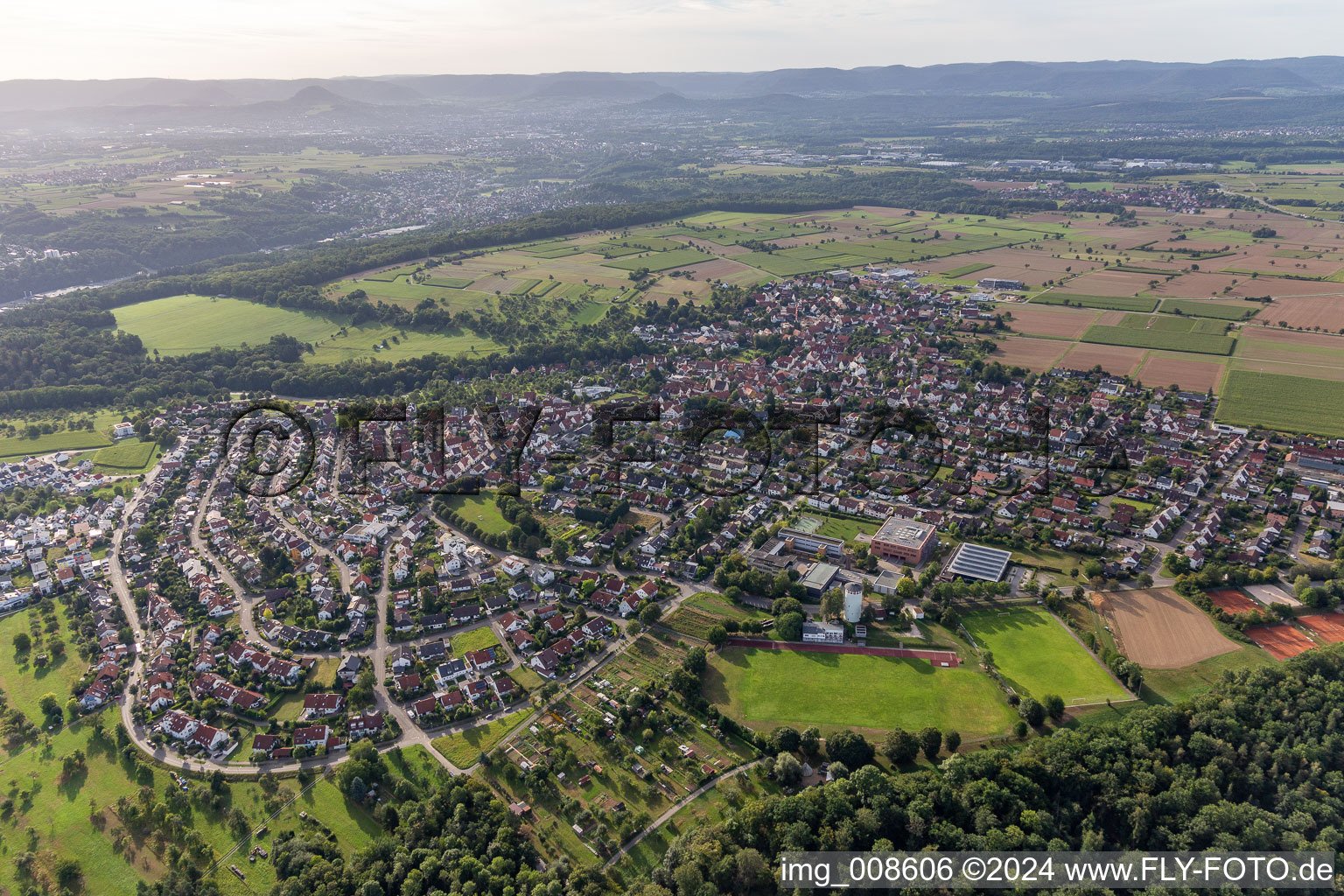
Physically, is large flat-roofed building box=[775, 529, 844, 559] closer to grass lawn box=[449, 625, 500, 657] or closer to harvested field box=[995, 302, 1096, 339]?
grass lawn box=[449, 625, 500, 657]

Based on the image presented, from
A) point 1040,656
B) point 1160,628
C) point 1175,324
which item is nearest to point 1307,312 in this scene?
point 1175,324

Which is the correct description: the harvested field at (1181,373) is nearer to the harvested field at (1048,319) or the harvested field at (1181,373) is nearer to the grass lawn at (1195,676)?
the harvested field at (1048,319)

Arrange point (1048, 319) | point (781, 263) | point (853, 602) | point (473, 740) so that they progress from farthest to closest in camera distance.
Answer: point (781, 263) < point (1048, 319) < point (853, 602) < point (473, 740)

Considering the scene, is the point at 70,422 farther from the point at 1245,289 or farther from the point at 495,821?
the point at 1245,289

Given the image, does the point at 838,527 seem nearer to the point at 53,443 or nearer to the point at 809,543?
the point at 809,543

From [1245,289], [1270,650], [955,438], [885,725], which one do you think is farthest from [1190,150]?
[885,725]

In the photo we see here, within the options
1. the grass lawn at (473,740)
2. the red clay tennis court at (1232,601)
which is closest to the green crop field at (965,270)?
the red clay tennis court at (1232,601)
